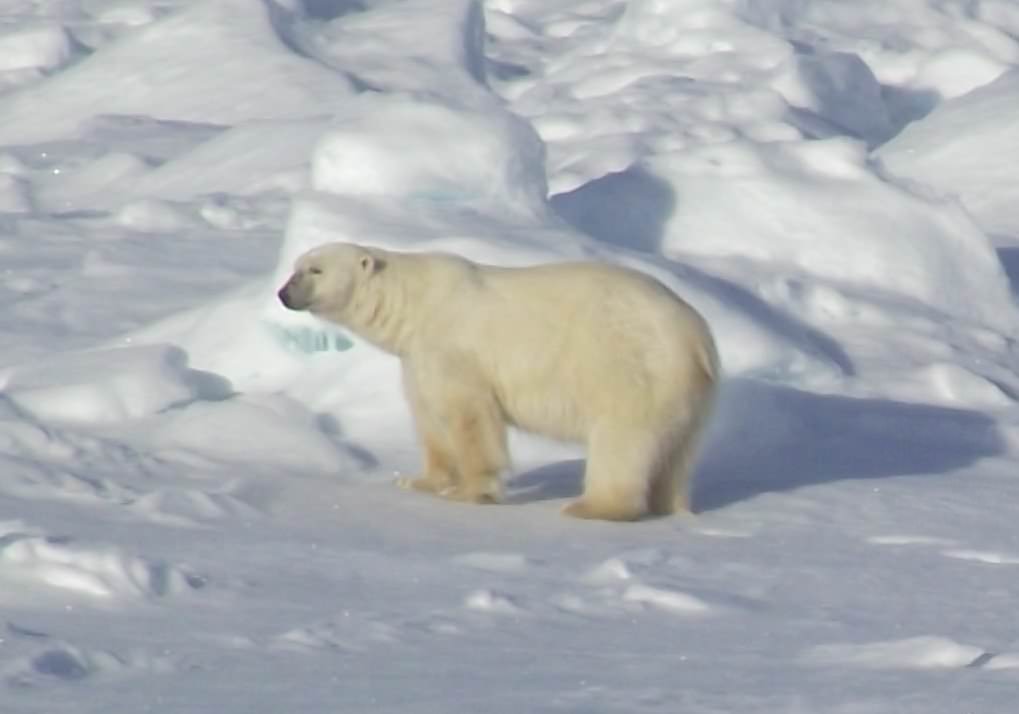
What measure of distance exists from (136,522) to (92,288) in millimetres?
2964

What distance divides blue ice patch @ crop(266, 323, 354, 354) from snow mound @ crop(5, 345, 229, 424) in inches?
7.8

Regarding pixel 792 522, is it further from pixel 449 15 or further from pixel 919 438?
pixel 449 15

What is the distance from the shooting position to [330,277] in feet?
15.4

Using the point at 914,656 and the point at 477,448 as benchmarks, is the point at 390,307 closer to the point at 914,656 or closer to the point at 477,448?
the point at 477,448

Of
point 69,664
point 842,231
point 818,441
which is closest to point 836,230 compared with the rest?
point 842,231

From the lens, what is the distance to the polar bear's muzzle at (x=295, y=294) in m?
4.59

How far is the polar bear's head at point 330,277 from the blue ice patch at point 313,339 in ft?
2.03

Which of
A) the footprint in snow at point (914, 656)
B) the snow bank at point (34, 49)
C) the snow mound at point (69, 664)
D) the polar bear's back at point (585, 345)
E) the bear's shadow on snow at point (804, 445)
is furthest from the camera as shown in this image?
the snow bank at point (34, 49)

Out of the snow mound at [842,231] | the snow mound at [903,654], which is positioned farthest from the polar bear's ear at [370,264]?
the snow mound at [842,231]

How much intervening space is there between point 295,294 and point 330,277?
97mm

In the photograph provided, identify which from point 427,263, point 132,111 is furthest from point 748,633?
point 132,111

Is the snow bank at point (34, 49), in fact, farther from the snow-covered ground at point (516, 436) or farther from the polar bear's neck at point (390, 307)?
the polar bear's neck at point (390, 307)

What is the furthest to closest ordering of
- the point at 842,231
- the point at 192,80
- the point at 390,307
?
the point at 192,80, the point at 842,231, the point at 390,307

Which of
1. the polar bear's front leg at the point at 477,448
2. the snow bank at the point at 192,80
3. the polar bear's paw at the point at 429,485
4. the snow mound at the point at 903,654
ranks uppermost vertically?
the snow mound at the point at 903,654
